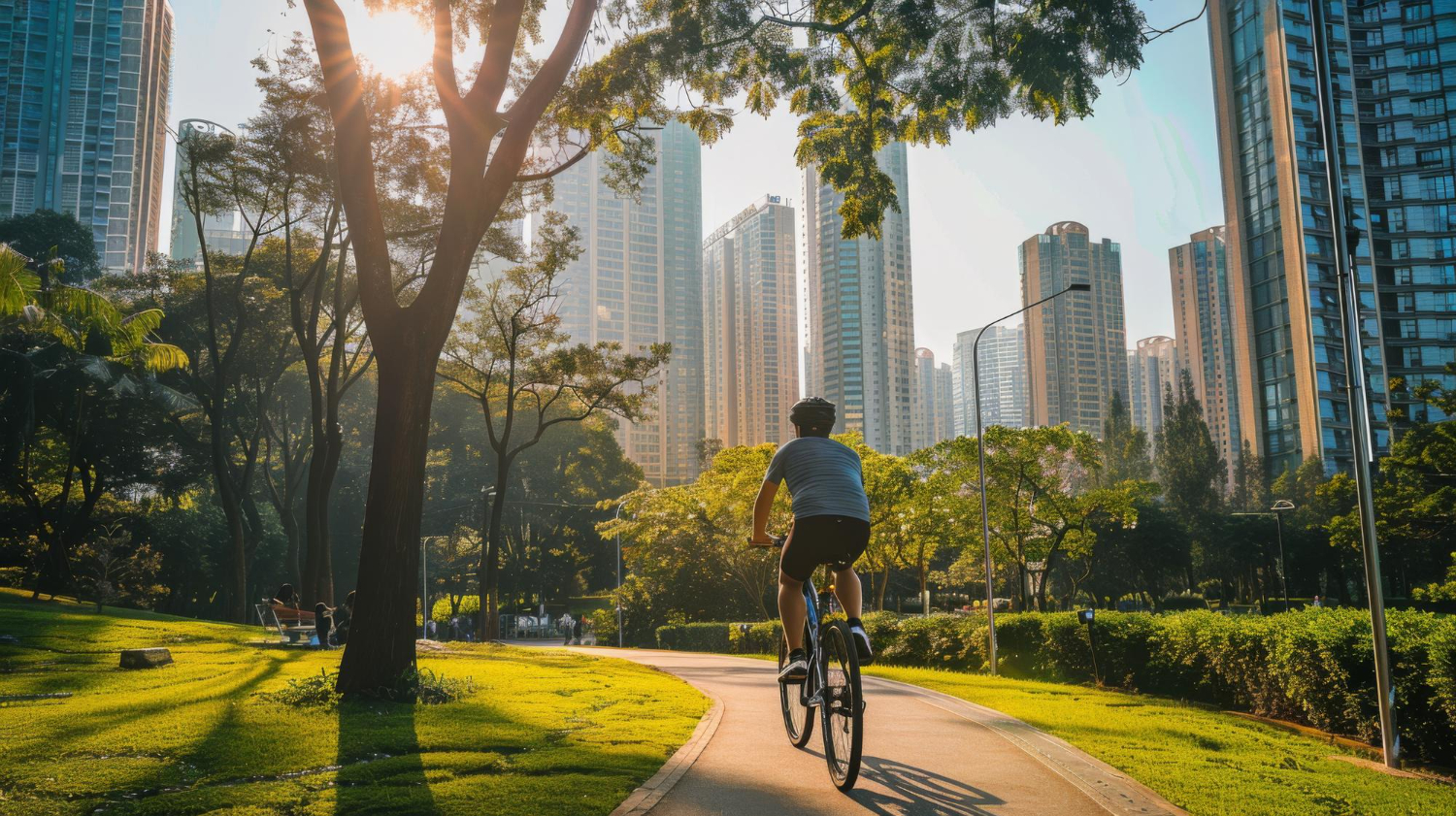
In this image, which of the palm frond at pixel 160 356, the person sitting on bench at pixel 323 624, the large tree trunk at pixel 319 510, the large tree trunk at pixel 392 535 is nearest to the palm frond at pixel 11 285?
the palm frond at pixel 160 356

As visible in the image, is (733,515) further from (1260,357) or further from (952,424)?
(952,424)

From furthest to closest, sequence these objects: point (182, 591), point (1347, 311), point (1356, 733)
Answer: point (182, 591)
point (1356, 733)
point (1347, 311)

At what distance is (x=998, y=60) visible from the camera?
10719 millimetres

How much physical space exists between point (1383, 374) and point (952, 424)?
10287 cm

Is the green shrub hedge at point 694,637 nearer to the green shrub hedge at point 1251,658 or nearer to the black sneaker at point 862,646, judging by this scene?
the green shrub hedge at point 1251,658

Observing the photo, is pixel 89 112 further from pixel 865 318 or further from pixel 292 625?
pixel 292 625

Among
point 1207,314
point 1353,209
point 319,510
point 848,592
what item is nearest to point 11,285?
point 319,510

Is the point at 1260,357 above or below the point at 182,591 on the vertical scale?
above

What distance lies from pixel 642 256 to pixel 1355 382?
105891mm

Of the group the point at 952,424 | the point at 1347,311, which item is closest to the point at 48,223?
the point at 1347,311

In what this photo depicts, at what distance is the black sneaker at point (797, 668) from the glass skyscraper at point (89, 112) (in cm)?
10271

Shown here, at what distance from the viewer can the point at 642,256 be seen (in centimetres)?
11144

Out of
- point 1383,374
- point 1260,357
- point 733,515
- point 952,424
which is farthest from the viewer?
point 952,424

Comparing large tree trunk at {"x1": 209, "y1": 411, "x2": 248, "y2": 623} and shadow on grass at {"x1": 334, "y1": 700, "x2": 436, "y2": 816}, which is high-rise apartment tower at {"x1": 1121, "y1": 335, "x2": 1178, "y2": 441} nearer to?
large tree trunk at {"x1": 209, "y1": 411, "x2": 248, "y2": 623}
